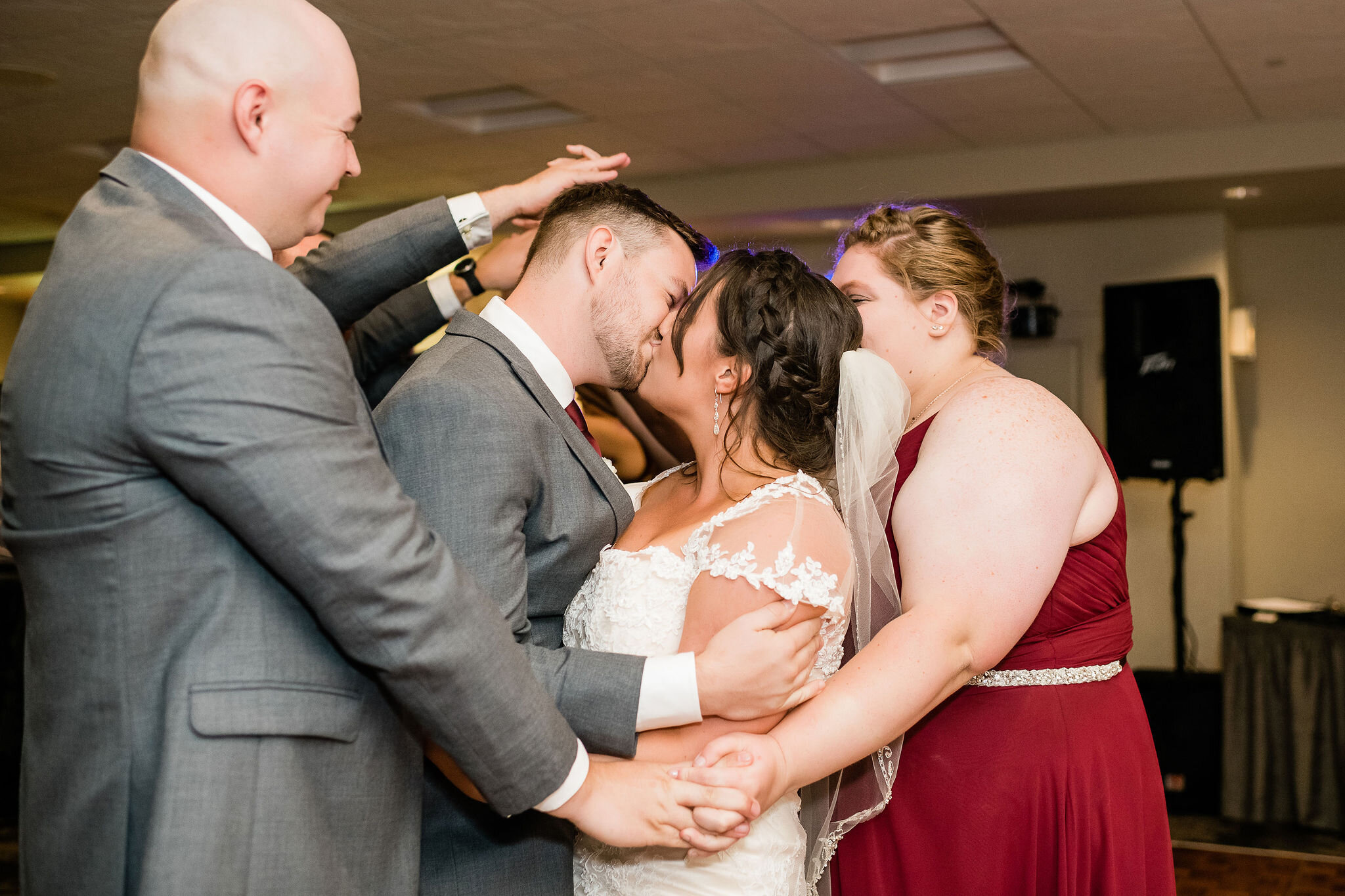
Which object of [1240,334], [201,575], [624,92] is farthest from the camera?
[1240,334]

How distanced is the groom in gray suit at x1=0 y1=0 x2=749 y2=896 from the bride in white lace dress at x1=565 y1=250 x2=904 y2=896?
0.41 meters

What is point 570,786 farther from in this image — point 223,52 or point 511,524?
point 223,52

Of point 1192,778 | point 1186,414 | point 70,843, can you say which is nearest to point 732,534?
point 70,843

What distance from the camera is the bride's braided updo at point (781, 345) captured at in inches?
74.2

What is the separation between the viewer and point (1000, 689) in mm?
1936

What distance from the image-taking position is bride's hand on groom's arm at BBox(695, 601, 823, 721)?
61.8 inches

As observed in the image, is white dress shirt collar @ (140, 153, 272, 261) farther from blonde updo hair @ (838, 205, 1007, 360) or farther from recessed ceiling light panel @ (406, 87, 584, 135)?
recessed ceiling light panel @ (406, 87, 584, 135)

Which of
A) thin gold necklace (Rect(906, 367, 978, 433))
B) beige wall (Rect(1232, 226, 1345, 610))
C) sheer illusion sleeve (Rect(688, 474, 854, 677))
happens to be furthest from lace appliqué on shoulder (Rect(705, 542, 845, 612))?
beige wall (Rect(1232, 226, 1345, 610))

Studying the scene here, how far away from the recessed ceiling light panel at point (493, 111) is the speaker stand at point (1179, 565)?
4.32m

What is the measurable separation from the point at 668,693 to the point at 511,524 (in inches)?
12.5

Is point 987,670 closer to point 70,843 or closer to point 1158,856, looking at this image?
point 1158,856

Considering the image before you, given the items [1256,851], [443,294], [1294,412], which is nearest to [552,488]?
[443,294]

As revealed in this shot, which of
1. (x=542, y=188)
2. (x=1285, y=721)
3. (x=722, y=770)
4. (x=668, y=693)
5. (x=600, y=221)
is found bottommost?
(x=1285, y=721)

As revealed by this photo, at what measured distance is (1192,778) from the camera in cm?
602
